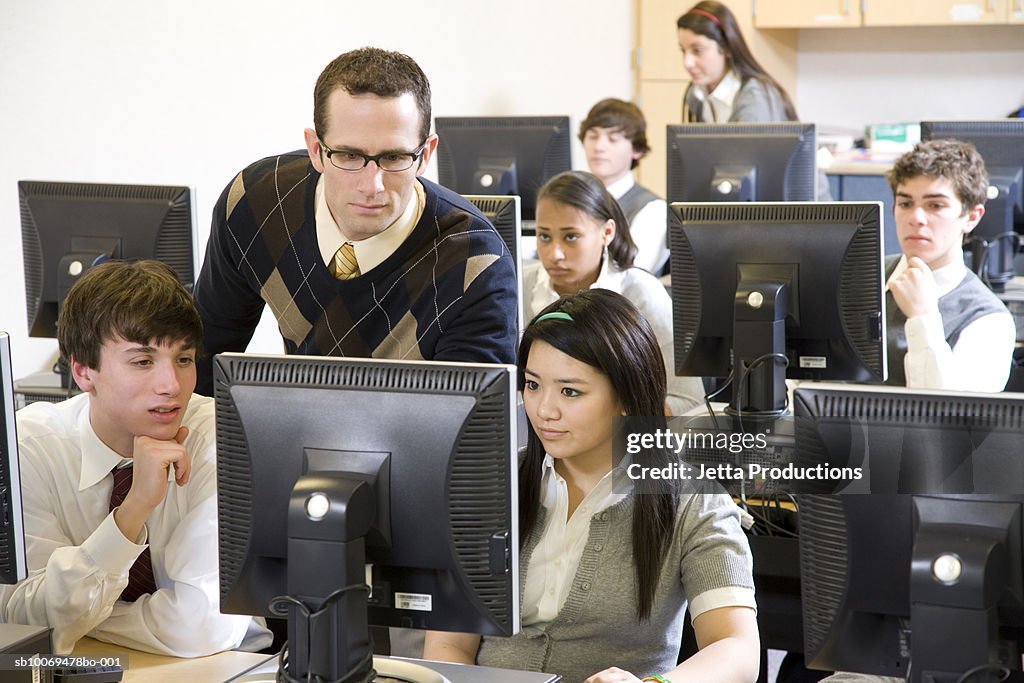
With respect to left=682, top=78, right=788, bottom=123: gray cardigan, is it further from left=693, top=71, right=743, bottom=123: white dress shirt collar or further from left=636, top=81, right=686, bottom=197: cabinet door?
left=636, top=81, right=686, bottom=197: cabinet door

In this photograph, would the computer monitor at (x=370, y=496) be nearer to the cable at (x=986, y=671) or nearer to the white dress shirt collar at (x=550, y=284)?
the cable at (x=986, y=671)

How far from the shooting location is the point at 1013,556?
3.73 ft

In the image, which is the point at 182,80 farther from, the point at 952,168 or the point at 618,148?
the point at 952,168

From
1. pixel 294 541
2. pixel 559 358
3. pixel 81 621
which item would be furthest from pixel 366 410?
pixel 81 621

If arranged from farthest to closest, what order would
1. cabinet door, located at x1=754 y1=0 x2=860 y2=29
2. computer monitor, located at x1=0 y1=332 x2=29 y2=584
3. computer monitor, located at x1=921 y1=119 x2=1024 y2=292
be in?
cabinet door, located at x1=754 y1=0 x2=860 y2=29 → computer monitor, located at x1=921 y1=119 x2=1024 y2=292 → computer monitor, located at x1=0 y1=332 x2=29 y2=584

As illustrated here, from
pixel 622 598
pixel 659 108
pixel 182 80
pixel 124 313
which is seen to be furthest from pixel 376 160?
pixel 659 108

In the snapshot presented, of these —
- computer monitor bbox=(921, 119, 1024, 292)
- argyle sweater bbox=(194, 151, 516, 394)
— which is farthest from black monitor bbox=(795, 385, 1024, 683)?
computer monitor bbox=(921, 119, 1024, 292)

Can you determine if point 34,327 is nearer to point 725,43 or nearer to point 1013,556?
point 1013,556

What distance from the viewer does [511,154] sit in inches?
146

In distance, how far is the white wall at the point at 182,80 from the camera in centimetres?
320

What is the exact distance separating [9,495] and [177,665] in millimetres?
327

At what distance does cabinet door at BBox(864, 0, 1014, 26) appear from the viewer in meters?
5.49

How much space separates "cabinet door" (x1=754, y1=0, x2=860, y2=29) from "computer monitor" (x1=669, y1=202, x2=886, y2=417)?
3.84 m

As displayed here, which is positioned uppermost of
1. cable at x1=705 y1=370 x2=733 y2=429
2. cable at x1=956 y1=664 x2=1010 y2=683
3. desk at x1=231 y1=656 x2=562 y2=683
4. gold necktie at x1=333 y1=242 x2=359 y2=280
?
gold necktie at x1=333 y1=242 x2=359 y2=280
